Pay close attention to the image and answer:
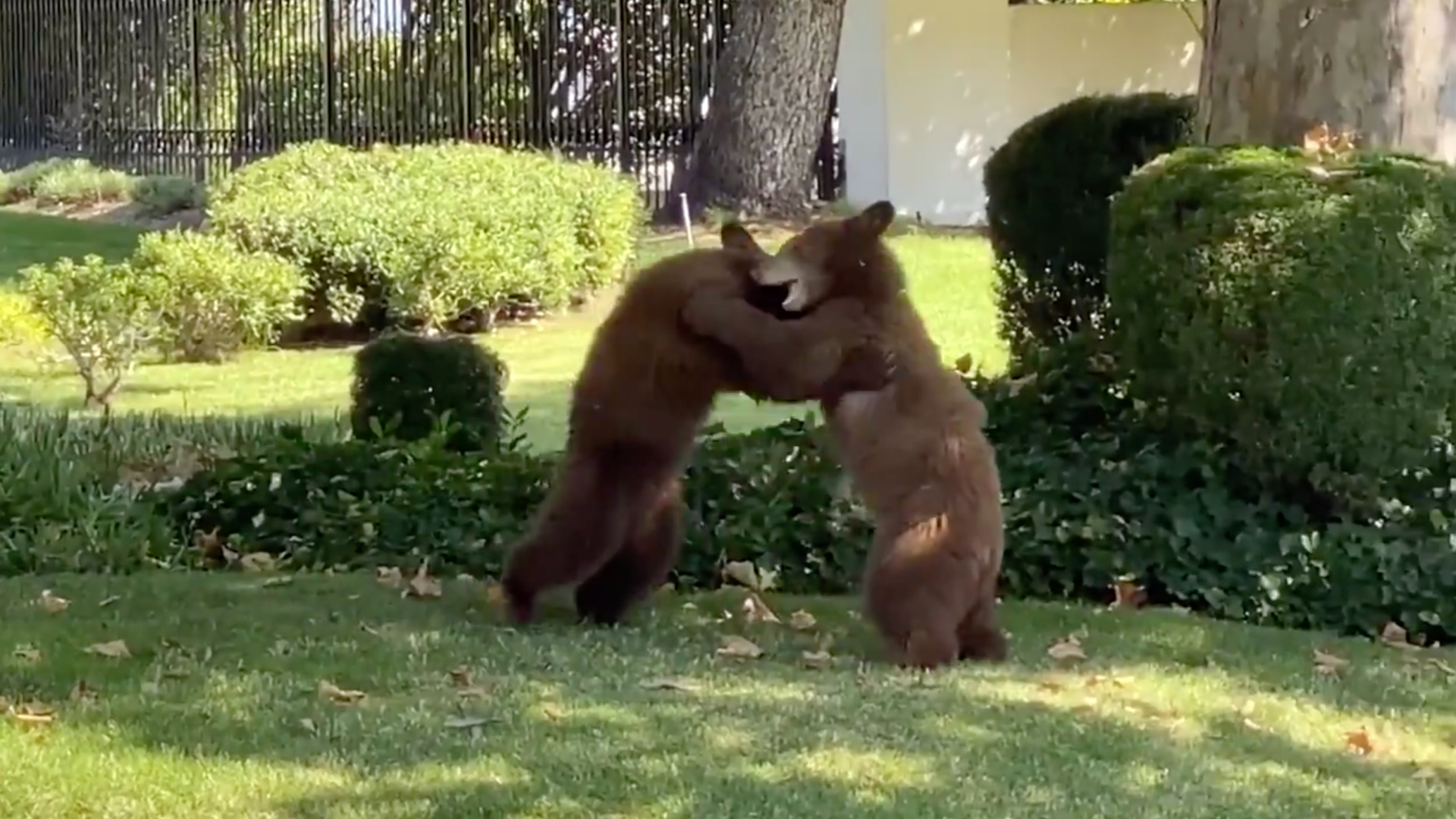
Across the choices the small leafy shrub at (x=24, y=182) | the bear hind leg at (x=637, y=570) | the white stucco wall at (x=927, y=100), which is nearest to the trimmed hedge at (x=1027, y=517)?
the bear hind leg at (x=637, y=570)

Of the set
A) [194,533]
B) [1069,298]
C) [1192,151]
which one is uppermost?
[1192,151]

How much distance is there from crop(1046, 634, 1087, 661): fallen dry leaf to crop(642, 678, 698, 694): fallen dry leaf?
1420 millimetres

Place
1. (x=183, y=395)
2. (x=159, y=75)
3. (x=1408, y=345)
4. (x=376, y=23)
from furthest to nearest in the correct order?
(x=159, y=75)
(x=376, y=23)
(x=183, y=395)
(x=1408, y=345)

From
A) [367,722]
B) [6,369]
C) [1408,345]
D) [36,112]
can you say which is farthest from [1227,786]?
[36,112]

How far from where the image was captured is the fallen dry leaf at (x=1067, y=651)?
7367 mm

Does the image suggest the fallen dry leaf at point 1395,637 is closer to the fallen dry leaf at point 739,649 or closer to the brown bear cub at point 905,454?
the brown bear cub at point 905,454

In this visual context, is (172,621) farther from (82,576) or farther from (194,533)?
(194,533)

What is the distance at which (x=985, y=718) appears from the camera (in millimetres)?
6180

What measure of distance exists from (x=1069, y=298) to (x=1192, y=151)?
2.12 metres

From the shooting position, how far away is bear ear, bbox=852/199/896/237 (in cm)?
703

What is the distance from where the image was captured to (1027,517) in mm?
8938

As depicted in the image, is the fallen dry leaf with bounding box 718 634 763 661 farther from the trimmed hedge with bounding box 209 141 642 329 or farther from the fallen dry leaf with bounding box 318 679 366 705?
the trimmed hedge with bounding box 209 141 642 329

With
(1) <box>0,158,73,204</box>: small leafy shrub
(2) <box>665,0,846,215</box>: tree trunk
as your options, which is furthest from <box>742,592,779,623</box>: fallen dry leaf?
(1) <box>0,158,73,204</box>: small leafy shrub

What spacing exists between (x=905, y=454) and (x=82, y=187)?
21.0 meters
